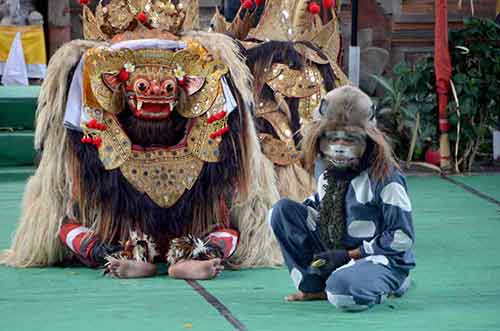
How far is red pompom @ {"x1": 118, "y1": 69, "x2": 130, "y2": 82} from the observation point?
4.38 metres

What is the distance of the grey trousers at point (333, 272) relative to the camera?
3.71 m

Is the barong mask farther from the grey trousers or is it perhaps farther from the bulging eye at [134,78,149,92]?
the grey trousers

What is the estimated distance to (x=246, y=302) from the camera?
3.89 meters

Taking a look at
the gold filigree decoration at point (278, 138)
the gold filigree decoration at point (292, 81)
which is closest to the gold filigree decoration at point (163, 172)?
the gold filigree decoration at point (278, 138)

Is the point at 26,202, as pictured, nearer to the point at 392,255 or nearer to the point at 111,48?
the point at 111,48

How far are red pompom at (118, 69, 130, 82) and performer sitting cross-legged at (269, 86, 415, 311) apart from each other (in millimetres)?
797

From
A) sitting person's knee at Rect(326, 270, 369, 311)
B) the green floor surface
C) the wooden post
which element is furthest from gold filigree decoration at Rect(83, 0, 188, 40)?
the wooden post

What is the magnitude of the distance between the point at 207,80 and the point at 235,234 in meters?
0.56

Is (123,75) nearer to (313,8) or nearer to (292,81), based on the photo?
(292,81)

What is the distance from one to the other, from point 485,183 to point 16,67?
4085mm

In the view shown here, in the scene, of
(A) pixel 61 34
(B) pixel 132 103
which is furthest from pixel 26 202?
(A) pixel 61 34

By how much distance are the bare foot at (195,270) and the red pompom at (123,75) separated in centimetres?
67

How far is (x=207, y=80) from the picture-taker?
14.6 ft

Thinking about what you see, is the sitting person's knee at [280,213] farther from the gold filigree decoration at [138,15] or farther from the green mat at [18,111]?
the green mat at [18,111]
